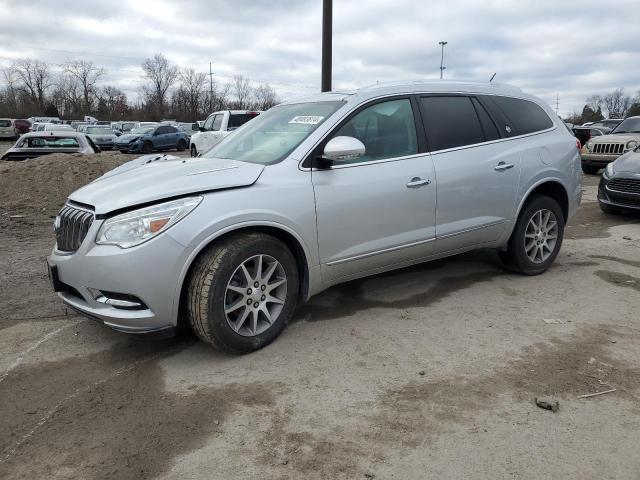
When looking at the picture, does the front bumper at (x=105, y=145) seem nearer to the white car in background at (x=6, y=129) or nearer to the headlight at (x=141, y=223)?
the white car in background at (x=6, y=129)

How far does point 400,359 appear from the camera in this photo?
3.39m

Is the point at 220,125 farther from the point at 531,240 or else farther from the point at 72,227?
the point at 72,227

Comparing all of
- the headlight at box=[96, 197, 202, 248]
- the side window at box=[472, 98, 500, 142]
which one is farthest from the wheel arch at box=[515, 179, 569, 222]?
the headlight at box=[96, 197, 202, 248]

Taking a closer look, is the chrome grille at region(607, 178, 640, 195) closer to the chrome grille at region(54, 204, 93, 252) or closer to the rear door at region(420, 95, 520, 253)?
the rear door at region(420, 95, 520, 253)

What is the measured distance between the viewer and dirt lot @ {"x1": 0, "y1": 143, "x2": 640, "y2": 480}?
242 cm

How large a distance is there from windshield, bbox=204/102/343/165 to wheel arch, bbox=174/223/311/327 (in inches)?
20.2

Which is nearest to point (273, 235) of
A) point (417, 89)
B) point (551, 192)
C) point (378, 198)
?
point (378, 198)

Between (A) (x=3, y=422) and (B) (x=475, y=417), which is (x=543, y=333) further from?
(A) (x=3, y=422)

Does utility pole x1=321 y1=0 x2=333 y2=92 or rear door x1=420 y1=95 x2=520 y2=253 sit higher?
utility pole x1=321 y1=0 x2=333 y2=92

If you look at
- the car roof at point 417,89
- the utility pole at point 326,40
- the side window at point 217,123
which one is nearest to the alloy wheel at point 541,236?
the car roof at point 417,89

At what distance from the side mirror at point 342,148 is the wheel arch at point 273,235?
1.96 ft

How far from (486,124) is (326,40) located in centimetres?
543

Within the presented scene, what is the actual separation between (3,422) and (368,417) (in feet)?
6.39

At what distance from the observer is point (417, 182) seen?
409 cm
